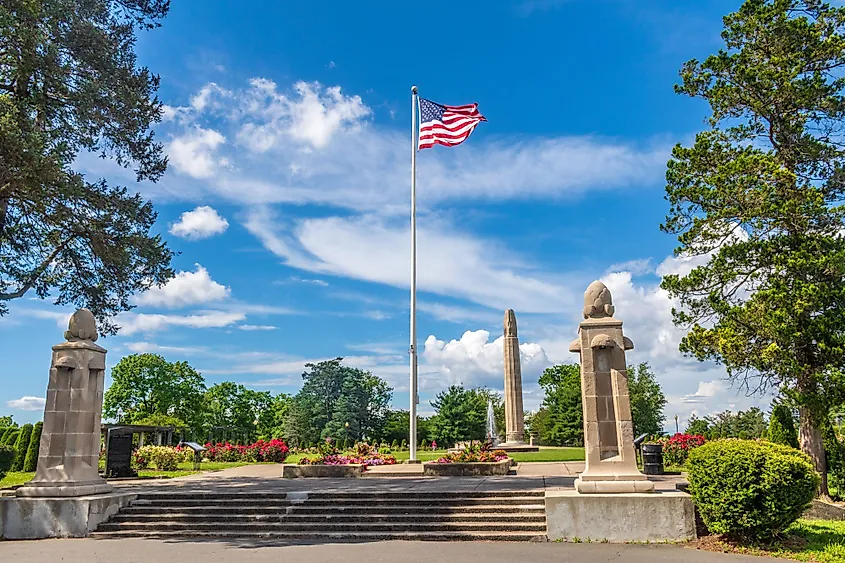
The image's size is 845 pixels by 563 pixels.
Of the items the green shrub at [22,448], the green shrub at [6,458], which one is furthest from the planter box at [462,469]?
the green shrub at [22,448]

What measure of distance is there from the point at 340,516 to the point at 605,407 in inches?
200

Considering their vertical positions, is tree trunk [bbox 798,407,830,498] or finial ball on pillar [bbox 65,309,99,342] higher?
finial ball on pillar [bbox 65,309,99,342]

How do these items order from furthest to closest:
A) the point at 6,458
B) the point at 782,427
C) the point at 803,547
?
the point at 6,458 → the point at 782,427 → the point at 803,547

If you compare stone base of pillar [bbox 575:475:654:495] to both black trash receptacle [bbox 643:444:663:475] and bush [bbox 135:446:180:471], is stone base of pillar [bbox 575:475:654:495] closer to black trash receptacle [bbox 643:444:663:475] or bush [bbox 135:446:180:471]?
black trash receptacle [bbox 643:444:663:475]

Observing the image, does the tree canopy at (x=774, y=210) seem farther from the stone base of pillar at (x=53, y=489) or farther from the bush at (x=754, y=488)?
the stone base of pillar at (x=53, y=489)

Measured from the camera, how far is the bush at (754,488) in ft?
27.7

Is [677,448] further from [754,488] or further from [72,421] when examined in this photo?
[72,421]

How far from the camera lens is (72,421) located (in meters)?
11.5

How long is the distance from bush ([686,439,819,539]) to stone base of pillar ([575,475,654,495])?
0.92 meters

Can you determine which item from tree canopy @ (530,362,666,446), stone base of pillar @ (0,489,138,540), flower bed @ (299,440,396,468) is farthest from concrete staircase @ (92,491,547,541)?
tree canopy @ (530,362,666,446)

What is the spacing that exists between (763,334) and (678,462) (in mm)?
6668

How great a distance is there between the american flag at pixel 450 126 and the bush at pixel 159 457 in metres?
14.3

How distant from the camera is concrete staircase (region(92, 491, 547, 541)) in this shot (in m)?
10.1

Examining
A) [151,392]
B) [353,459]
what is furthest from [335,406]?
[353,459]
